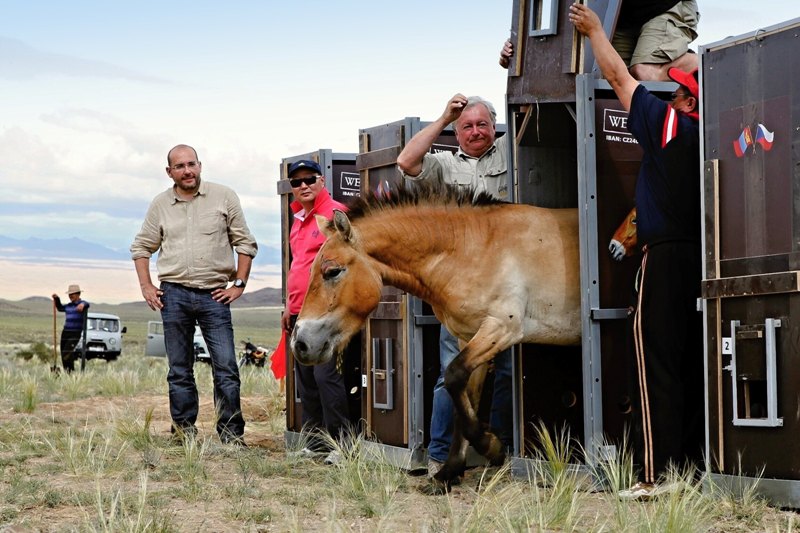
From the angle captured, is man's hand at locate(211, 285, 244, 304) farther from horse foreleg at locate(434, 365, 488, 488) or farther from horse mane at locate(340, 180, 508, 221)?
horse foreleg at locate(434, 365, 488, 488)

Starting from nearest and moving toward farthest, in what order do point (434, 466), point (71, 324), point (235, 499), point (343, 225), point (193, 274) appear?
1. point (235, 499)
2. point (343, 225)
3. point (434, 466)
4. point (193, 274)
5. point (71, 324)

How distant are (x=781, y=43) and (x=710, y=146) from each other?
644 mm

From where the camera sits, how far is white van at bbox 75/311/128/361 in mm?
35031

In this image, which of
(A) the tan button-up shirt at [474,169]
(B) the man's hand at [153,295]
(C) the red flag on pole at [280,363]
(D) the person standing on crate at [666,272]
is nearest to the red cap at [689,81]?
(D) the person standing on crate at [666,272]

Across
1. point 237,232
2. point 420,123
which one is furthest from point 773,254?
point 237,232

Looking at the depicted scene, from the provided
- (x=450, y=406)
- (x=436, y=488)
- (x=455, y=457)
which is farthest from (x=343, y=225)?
(x=436, y=488)

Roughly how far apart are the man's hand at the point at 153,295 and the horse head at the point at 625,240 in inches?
167

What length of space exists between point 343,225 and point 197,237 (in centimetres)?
286

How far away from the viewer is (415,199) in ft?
24.0

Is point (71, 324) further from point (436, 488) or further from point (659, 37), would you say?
point (659, 37)

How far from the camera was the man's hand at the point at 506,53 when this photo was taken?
7156mm

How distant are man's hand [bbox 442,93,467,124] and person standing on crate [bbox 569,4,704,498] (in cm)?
130

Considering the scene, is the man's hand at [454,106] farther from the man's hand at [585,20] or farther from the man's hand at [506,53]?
the man's hand at [585,20]

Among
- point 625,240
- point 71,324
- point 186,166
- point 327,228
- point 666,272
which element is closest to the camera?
point 666,272
